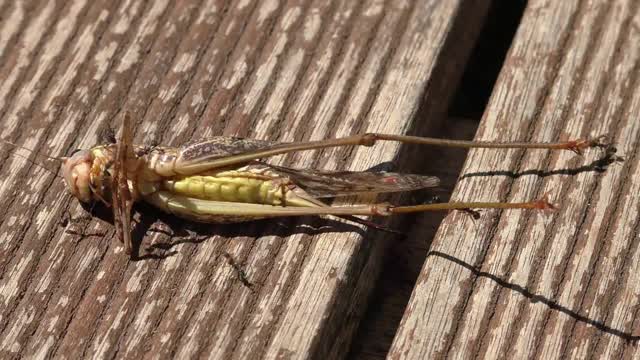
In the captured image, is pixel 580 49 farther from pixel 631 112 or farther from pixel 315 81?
pixel 315 81

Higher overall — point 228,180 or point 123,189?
point 228,180

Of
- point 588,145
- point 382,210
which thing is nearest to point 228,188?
point 382,210

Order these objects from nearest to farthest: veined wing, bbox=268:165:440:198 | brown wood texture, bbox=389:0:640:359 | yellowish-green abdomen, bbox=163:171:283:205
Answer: brown wood texture, bbox=389:0:640:359
veined wing, bbox=268:165:440:198
yellowish-green abdomen, bbox=163:171:283:205

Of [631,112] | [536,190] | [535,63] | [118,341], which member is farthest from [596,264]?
[118,341]

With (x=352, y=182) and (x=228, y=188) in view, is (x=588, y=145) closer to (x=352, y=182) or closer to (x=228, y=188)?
(x=352, y=182)

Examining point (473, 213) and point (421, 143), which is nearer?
point (473, 213)

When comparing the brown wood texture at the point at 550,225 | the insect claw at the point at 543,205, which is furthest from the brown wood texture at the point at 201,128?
the insect claw at the point at 543,205

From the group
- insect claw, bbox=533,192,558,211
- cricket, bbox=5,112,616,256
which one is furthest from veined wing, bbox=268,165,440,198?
insect claw, bbox=533,192,558,211

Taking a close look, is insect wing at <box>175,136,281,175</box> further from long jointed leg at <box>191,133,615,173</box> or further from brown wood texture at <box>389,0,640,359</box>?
brown wood texture at <box>389,0,640,359</box>
